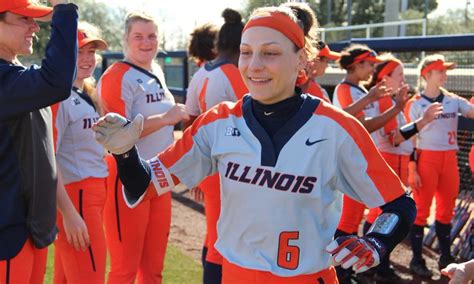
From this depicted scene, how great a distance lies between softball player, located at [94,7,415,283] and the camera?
2045mm

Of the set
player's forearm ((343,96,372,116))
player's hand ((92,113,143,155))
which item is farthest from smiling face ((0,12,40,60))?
player's forearm ((343,96,372,116))

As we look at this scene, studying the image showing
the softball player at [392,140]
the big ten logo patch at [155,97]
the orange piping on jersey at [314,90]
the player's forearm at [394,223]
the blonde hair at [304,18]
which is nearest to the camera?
the player's forearm at [394,223]

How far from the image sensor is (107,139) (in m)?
1.98

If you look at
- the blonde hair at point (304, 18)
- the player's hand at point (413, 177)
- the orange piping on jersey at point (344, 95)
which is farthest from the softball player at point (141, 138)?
the player's hand at point (413, 177)

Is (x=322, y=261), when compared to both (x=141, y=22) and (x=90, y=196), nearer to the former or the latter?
(x=90, y=196)

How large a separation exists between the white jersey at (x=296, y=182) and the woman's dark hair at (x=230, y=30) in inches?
59.9

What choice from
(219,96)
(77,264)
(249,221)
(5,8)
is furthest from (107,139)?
(219,96)

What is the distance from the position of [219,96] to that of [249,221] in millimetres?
1590

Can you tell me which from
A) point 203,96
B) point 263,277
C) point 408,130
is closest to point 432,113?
point 408,130

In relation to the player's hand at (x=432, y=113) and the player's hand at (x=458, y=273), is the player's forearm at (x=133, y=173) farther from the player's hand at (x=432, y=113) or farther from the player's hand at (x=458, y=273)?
the player's hand at (x=432, y=113)

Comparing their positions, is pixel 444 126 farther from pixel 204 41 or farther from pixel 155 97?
pixel 155 97

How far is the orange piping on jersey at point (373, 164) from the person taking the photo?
204 centimetres

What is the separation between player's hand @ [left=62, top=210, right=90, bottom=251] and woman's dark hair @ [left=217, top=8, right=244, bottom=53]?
1448 mm

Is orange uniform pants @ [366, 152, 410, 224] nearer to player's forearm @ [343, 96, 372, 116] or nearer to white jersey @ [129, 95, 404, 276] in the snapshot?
player's forearm @ [343, 96, 372, 116]
